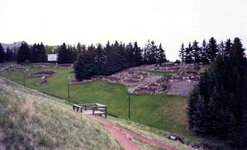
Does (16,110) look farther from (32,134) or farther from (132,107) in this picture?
(132,107)

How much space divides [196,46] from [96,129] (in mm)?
47647

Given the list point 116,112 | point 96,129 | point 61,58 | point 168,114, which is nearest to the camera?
point 96,129

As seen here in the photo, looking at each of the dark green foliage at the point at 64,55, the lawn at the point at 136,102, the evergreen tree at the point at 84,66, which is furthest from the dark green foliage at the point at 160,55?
the dark green foliage at the point at 64,55

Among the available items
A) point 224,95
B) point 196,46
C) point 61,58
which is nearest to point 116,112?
point 224,95

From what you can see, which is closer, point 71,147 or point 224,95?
point 71,147

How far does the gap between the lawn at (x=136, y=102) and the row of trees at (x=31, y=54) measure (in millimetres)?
35808

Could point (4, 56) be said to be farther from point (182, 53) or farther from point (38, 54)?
point (182, 53)

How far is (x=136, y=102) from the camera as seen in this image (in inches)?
1366

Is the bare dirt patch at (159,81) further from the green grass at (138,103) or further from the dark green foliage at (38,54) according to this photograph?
the dark green foliage at (38,54)

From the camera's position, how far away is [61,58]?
77812mm

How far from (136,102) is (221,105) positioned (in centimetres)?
1575

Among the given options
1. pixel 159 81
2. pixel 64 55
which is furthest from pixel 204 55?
pixel 64 55

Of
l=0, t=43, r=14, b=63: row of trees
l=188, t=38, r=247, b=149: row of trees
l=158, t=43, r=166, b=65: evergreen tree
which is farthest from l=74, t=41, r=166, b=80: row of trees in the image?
l=0, t=43, r=14, b=63: row of trees

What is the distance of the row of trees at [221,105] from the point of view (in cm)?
2278
